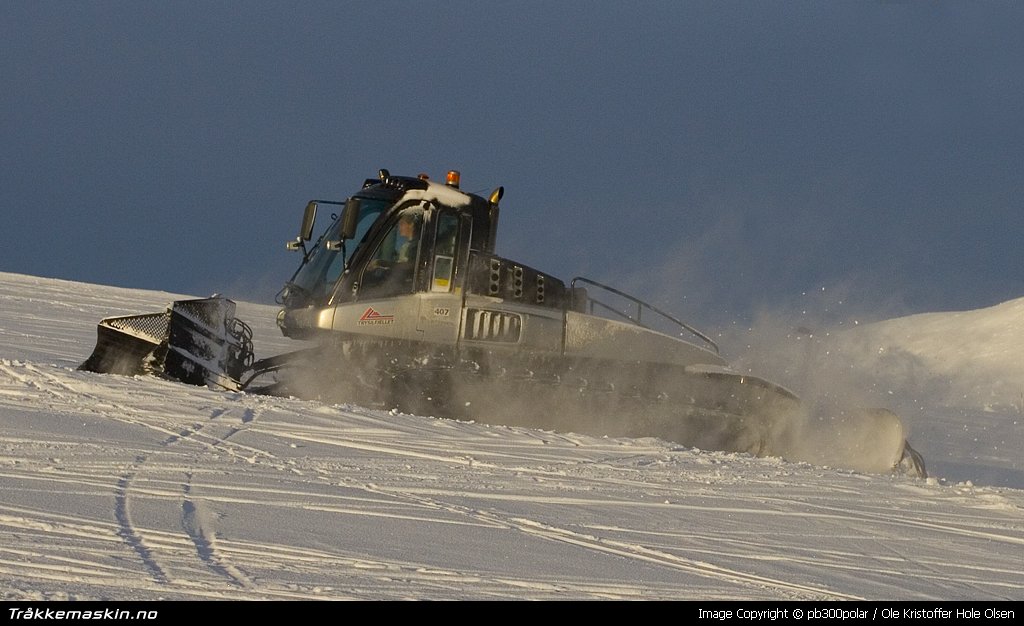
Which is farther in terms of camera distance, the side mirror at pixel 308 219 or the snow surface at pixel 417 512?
the side mirror at pixel 308 219

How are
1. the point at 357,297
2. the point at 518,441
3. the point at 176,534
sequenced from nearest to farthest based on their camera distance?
1. the point at 176,534
2. the point at 518,441
3. the point at 357,297

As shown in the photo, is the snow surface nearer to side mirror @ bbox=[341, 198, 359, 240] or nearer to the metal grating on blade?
the metal grating on blade

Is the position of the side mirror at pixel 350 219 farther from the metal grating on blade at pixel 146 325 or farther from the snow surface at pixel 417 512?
the metal grating on blade at pixel 146 325

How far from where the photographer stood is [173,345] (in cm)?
1292

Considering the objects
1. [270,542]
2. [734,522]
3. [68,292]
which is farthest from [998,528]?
[68,292]

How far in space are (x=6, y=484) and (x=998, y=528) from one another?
6803 mm

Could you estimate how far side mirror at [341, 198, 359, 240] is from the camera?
1273 centimetres

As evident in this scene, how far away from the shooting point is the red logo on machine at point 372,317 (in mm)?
13023

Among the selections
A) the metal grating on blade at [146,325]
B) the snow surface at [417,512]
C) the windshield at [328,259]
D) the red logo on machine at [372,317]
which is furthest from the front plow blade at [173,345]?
the red logo on machine at [372,317]

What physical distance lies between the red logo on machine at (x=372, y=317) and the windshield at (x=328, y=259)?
0.45 meters

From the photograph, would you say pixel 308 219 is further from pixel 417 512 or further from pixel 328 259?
pixel 417 512

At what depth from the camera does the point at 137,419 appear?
10.8 m

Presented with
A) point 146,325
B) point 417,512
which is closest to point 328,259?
point 146,325
